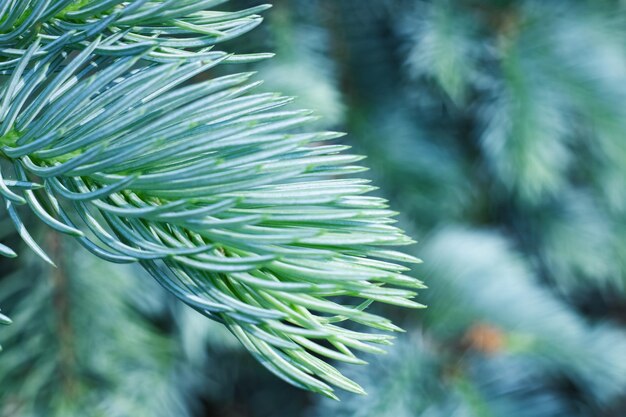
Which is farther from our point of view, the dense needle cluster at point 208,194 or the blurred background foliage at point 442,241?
the blurred background foliage at point 442,241

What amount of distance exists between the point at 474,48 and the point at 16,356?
45 cm

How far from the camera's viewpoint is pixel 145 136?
19cm

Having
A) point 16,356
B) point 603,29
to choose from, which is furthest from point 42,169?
point 603,29

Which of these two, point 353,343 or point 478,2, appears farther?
point 478,2

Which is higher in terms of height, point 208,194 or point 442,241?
point 208,194

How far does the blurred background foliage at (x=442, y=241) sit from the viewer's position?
1.67 feet

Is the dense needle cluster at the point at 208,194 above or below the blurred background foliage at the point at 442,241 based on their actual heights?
above

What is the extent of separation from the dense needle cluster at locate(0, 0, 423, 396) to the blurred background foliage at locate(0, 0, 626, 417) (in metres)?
0.32

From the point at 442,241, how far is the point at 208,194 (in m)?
0.45

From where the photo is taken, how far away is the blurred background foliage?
51 centimetres

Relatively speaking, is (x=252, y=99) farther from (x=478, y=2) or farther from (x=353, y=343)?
(x=478, y=2)

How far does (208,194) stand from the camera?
186mm

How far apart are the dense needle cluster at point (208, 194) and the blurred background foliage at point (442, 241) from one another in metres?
0.32

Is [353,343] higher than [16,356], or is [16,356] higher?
[353,343]
